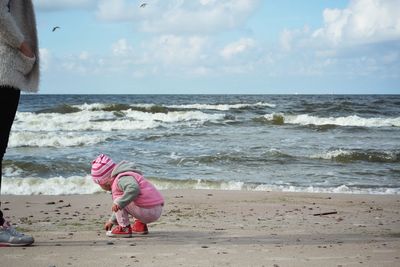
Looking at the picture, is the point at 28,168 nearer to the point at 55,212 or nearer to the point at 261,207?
the point at 55,212

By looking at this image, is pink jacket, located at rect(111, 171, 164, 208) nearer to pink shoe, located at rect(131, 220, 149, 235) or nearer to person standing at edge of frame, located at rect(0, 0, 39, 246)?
pink shoe, located at rect(131, 220, 149, 235)

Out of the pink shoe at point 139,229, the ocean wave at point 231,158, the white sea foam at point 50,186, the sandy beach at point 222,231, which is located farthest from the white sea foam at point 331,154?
the pink shoe at point 139,229

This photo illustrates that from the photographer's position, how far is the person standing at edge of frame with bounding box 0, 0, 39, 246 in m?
3.35

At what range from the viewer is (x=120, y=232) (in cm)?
412

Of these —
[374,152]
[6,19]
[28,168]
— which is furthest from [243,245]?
[374,152]

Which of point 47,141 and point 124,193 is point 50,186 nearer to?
point 124,193

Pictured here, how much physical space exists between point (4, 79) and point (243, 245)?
6.68ft

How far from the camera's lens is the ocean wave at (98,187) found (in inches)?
295

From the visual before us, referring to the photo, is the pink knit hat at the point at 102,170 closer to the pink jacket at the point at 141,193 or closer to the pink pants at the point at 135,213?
the pink jacket at the point at 141,193

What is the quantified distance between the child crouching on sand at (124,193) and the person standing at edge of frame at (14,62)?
753 mm

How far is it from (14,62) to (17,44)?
13 centimetres

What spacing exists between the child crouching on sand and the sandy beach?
16 centimetres

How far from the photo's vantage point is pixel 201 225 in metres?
4.75

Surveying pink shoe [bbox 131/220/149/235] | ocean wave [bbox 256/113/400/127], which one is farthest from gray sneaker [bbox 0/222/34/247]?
ocean wave [bbox 256/113/400/127]
